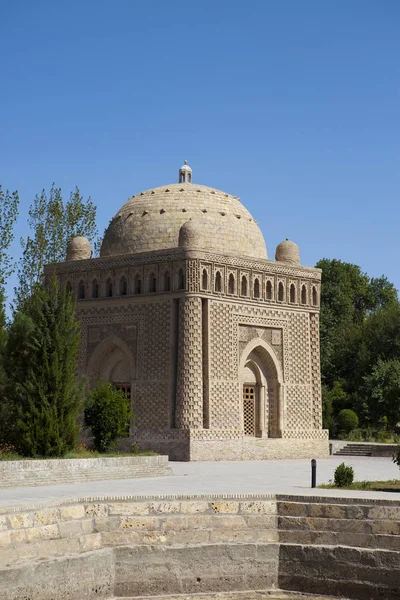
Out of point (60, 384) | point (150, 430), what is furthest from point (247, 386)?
point (60, 384)

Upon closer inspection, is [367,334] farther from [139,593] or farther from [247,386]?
[139,593]

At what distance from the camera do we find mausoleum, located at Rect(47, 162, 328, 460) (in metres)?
28.7

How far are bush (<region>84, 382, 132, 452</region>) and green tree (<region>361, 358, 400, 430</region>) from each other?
20.4 meters

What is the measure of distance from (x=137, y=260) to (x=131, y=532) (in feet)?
55.1

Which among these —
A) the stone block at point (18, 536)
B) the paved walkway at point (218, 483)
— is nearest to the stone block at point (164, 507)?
the paved walkway at point (218, 483)

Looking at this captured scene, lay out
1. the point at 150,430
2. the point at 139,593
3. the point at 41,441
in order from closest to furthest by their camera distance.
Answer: the point at 139,593, the point at 41,441, the point at 150,430

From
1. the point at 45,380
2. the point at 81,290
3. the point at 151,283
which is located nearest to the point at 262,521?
the point at 45,380

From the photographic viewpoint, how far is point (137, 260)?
30.3m

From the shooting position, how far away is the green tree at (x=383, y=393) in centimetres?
4166

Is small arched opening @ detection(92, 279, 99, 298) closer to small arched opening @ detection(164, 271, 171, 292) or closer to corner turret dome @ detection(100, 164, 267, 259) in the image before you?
corner turret dome @ detection(100, 164, 267, 259)

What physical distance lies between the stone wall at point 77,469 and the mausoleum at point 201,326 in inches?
246

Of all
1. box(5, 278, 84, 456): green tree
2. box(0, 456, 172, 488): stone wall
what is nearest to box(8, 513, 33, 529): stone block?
box(0, 456, 172, 488): stone wall

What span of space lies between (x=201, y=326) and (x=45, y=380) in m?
8.52

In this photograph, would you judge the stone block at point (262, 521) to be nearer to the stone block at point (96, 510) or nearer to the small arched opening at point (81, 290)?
the stone block at point (96, 510)
